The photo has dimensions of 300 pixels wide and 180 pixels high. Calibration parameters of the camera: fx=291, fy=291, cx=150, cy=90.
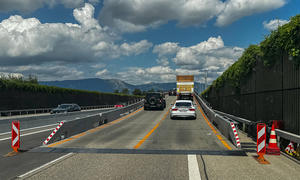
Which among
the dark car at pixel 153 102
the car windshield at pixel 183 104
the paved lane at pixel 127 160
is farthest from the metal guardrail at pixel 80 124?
the dark car at pixel 153 102

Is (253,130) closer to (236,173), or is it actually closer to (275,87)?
(275,87)

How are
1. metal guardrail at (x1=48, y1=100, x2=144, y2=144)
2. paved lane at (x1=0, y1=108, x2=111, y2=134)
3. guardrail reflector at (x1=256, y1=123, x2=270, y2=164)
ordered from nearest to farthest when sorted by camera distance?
guardrail reflector at (x1=256, y1=123, x2=270, y2=164)
metal guardrail at (x1=48, y1=100, x2=144, y2=144)
paved lane at (x1=0, y1=108, x2=111, y2=134)

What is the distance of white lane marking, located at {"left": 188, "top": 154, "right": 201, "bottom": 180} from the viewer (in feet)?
21.4

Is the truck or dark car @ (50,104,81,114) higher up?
the truck

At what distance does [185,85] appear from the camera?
160 ft

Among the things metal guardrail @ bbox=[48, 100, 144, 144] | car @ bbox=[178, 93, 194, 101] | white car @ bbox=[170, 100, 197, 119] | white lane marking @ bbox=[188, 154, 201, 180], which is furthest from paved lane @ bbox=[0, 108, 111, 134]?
car @ bbox=[178, 93, 194, 101]

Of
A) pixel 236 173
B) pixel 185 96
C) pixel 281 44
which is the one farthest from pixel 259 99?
pixel 185 96

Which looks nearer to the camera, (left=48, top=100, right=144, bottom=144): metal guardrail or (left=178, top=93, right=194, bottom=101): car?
(left=48, top=100, right=144, bottom=144): metal guardrail

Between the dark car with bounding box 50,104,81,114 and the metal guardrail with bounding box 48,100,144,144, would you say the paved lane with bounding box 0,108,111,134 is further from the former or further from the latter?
the dark car with bounding box 50,104,81,114

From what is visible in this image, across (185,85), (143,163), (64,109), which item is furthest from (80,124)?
(185,85)

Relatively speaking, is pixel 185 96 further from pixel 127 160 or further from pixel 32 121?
pixel 127 160

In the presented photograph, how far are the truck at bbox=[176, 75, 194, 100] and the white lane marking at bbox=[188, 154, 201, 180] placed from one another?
39.9 m

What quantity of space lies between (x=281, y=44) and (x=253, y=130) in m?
4.34

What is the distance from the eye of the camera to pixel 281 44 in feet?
35.7
